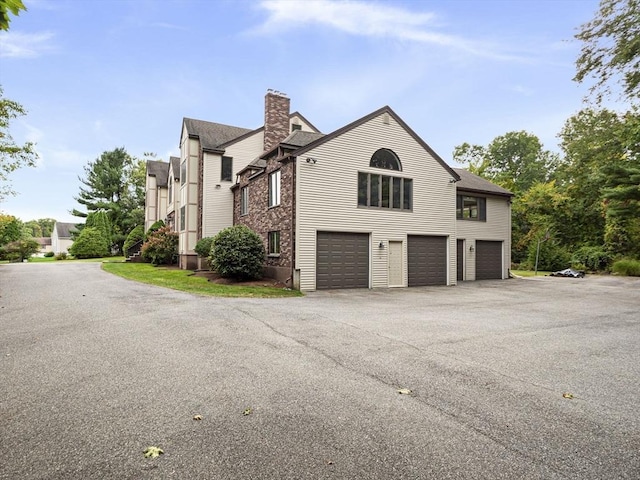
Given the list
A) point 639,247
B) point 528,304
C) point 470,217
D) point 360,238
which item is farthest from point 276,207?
point 639,247

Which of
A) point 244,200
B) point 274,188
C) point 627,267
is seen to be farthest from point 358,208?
point 627,267

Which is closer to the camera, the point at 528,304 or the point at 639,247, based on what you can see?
the point at 528,304

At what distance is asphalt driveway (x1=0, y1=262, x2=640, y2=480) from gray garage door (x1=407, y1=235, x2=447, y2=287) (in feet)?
25.8

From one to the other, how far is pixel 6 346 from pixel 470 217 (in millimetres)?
19751

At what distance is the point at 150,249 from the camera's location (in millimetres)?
22359

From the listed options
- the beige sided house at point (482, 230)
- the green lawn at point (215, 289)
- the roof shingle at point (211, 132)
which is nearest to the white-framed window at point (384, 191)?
the beige sided house at point (482, 230)

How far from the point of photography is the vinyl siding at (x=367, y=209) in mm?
13672

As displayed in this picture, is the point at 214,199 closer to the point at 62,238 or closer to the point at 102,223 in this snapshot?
the point at 102,223

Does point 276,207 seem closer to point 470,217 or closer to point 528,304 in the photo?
point 528,304

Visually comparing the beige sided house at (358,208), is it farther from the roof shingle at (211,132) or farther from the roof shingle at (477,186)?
the roof shingle at (211,132)

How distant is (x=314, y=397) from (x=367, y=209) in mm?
11758

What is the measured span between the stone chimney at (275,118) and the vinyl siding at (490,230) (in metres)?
11.2

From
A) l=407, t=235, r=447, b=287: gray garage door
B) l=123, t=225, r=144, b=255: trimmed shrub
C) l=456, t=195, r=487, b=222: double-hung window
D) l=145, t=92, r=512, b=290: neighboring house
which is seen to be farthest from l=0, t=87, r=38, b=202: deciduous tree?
l=456, t=195, r=487, b=222: double-hung window

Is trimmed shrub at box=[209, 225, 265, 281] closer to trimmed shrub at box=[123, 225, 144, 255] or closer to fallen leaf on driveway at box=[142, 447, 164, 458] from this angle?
fallen leaf on driveway at box=[142, 447, 164, 458]
